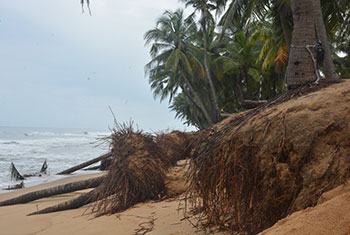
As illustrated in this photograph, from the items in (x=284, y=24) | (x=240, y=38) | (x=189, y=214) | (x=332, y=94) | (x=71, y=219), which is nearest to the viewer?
(x=332, y=94)

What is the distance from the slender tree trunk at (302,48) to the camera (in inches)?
118

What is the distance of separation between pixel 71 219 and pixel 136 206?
1.01 m

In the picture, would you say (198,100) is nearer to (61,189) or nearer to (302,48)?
(61,189)

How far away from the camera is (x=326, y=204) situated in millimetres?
1493

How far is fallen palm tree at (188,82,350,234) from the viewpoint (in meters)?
1.86

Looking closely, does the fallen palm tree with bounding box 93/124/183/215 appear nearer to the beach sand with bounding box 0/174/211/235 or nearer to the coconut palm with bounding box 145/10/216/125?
the beach sand with bounding box 0/174/211/235

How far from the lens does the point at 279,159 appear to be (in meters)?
2.12

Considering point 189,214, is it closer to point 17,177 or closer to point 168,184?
point 168,184

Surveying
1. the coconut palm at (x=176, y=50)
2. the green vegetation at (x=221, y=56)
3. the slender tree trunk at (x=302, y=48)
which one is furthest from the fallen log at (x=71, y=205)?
the coconut palm at (x=176, y=50)

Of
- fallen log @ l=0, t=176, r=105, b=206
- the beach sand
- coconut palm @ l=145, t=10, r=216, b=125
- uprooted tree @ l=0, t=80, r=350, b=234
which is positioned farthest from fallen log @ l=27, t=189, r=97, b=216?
coconut palm @ l=145, t=10, r=216, b=125

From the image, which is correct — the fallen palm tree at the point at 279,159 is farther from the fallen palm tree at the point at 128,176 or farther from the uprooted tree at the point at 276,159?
the fallen palm tree at the point at 128,176

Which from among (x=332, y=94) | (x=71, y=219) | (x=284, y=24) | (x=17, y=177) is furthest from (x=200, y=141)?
(x=284, y=24)

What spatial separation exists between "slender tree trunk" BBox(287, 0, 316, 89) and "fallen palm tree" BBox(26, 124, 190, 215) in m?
2.79

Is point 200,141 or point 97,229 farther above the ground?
point 200,141
